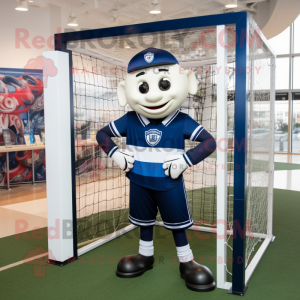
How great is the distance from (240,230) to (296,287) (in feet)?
1.77

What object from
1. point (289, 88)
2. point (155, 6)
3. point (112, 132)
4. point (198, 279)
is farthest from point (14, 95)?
point (289, 88)

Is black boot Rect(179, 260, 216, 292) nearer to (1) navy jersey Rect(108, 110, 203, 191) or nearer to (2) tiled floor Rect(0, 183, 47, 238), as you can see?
(1) navy jersey Rect(108, 110, 203, 191)

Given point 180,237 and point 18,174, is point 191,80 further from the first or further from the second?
point 18,174

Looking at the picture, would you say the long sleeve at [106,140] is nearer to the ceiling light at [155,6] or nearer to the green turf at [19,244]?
the green turf at [19,244]

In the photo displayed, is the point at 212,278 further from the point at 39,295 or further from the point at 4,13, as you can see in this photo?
the point at 4,13

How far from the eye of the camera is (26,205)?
452cm

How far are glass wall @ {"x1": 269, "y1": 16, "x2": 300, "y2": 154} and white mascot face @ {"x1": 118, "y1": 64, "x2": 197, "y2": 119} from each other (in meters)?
9.67

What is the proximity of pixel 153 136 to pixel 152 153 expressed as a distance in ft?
0.34

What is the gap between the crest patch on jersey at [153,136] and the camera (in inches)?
84.8

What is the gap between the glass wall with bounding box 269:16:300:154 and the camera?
1079 cm

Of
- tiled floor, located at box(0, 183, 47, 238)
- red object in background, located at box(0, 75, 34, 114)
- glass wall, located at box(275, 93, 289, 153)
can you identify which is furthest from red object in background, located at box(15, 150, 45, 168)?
glass wall, located at box(275, 93, 289, 153)

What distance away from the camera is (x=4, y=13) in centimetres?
598

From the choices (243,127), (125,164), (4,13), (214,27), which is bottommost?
(125,164)

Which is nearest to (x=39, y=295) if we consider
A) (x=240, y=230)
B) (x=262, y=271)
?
(x=240, y=230)
